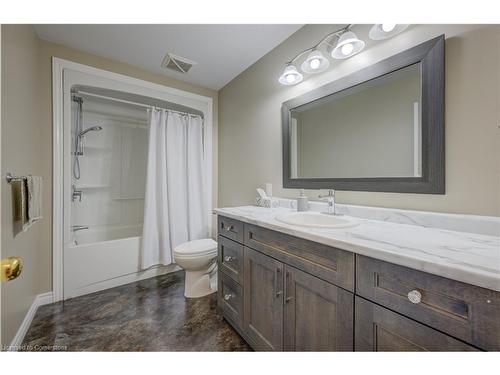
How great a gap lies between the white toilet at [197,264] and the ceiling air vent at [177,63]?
183 centimetres

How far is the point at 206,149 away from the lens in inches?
110

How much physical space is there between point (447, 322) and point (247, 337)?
3.68 feet

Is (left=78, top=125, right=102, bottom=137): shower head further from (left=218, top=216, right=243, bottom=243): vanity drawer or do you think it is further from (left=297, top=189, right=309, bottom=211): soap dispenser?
(left=297, top=189, right=309, bottom=211): soap dispenser

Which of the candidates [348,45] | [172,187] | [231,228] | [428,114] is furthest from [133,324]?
[348,45]

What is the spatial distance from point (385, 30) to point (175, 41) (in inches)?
64.1

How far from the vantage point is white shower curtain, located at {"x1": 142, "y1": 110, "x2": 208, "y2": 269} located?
2.39m

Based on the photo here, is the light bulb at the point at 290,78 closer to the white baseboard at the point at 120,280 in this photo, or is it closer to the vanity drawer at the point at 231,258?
the vanity drawer at the point at 231,258

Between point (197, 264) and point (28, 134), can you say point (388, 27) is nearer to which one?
point (197, 264)

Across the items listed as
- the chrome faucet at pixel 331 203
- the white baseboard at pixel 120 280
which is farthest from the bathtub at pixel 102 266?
the chrome faucet at pixel 331 203

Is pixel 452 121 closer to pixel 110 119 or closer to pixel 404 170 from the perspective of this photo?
pixel 404 170

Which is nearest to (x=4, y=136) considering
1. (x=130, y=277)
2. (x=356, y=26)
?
(x=130, y=277)

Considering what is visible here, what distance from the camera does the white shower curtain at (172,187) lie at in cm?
239

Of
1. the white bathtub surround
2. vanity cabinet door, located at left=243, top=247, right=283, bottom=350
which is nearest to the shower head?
vanity cabinet door, located at left=243, top=247, right=283, bottom=350

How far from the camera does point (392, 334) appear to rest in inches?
27.1
